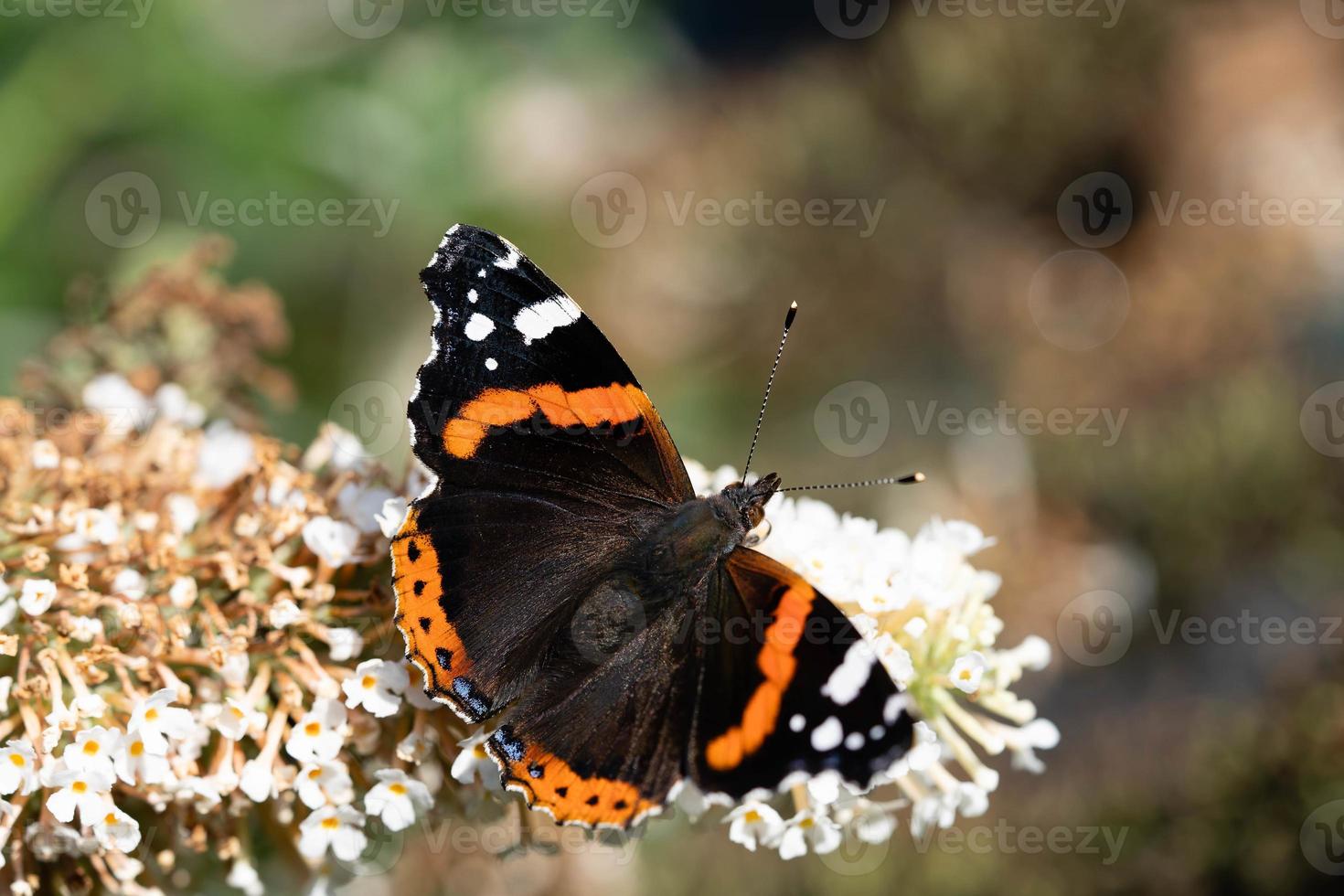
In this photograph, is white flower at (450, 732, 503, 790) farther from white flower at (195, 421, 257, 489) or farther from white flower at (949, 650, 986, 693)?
white flower at (949, 650, 986, 693)

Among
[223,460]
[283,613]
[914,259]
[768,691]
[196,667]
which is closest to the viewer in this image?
[768,691]

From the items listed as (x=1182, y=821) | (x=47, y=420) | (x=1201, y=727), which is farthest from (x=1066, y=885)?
(x=47, y=420)

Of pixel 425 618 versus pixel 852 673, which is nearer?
pixel 852 673

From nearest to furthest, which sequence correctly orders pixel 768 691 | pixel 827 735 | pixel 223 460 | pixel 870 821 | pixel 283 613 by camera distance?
pixel 827 735, pixel 768 691, pixel 283 613, pixel 870 821, pixel 223 460

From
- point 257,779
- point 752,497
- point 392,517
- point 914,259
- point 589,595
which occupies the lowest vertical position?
point 257,779

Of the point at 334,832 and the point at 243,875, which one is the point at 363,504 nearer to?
the point at 334,832

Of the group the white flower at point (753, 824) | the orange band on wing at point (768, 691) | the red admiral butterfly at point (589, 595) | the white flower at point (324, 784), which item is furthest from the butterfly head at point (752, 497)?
the white flower at point (324, 784)

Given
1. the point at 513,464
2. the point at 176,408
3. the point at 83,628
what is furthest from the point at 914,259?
the point at 83,628

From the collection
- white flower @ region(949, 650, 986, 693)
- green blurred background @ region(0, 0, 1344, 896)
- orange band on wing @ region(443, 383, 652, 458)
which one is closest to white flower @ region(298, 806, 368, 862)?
orange band on wing @ region(443, 383, 652, 458)
